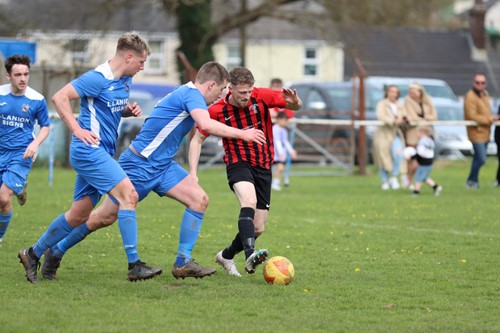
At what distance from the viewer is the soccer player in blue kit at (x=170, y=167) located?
27.5 ft

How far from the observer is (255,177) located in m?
9.08

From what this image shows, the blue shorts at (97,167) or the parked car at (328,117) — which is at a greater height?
the blue shorts at (97,167)

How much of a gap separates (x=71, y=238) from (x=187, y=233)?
0.98 metres

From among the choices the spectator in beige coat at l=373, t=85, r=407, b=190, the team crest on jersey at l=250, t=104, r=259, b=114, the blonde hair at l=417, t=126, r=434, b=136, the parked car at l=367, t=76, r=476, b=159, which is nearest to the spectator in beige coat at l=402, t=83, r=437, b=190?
the spectator in beige coat at l=373, t=85, r=407, b=190

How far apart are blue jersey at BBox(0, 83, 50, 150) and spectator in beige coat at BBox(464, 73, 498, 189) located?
36.4 ft

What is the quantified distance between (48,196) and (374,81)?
1357 cm

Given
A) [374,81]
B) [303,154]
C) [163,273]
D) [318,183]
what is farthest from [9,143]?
[374,81]

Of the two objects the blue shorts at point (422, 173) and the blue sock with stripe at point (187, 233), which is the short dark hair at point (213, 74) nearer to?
the blue sock with stripe at point (187, 233)

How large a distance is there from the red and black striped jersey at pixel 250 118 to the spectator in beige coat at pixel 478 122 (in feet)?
36.3

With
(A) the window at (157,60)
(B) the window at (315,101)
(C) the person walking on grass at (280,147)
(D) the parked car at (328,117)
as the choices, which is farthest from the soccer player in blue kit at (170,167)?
(A) the window at (157,60)

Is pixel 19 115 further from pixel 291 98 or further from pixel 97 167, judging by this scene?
pixel 291 98

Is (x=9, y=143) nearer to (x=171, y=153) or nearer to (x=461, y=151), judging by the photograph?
(x=171, y=153)

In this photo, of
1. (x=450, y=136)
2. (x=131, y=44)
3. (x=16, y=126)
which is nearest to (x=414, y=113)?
(x=450, y=136)

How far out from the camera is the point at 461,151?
93.9 ft
